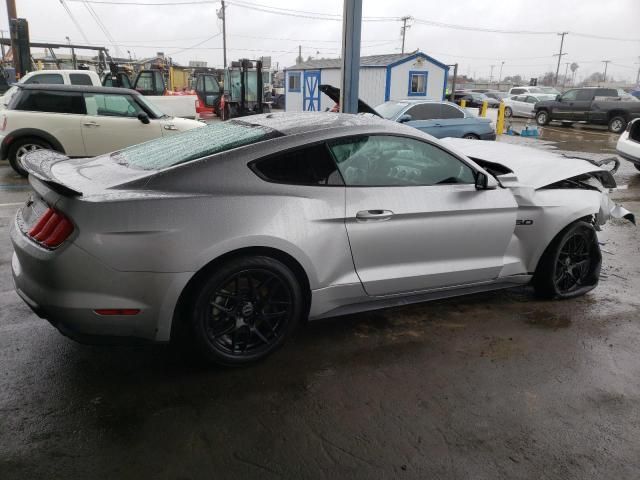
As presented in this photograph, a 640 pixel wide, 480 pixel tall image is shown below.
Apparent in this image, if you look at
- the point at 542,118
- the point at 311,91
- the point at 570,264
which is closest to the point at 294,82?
the point at 311,91

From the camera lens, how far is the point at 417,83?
1989 centimetres

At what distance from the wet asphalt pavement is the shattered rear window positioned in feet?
4.06

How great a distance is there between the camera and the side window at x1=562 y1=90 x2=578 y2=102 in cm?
2272

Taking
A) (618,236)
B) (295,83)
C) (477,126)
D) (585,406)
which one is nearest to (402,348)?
(585,406)

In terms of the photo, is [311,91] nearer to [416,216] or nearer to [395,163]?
[395,163]

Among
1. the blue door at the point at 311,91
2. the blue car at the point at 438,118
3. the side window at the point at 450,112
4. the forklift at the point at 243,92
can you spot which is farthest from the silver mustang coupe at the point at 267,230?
the blue door at the point at 311,91

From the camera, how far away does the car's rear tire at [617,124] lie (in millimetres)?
20844

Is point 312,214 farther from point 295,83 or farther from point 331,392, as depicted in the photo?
point 295,83

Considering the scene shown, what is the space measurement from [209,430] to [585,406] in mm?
2097

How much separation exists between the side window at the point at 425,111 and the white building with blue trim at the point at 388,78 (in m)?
6.23

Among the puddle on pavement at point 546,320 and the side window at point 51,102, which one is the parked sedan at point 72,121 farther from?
the puddle on pavement at point 546,320

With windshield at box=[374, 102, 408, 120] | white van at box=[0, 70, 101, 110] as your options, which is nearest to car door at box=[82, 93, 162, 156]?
white van at box=[0, 70, 101, 110]

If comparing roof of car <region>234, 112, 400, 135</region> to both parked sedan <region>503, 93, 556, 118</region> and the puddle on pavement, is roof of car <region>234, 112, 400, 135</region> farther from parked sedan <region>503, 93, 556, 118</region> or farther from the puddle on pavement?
parked sedan <region>503, 93, 556, 118</region>

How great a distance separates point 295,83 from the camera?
23766 mm
